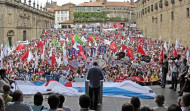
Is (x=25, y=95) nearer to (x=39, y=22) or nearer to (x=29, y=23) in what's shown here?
(x=29, y=23)

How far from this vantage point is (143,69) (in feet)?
57.1

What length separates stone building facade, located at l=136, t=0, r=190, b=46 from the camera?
108ft

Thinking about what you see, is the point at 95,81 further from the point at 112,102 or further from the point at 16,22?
the point at 16,22

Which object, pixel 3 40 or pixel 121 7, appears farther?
pixel 121 7

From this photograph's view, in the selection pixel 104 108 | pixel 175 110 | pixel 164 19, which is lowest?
pixel 104 108

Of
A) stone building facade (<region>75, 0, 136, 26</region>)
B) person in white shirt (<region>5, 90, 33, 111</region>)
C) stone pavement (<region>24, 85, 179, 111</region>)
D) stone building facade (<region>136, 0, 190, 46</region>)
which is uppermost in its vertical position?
stone building facade (<region>75, 0, 136, 26</region>)

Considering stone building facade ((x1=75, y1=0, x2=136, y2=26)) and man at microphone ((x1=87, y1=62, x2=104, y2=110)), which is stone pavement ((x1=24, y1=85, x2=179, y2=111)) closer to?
man at microphone ((x1=87, y1=62, x2=104, y2=110))

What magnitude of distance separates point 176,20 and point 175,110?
3385cm

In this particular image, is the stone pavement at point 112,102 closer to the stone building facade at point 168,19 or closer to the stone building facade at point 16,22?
the stone building facade at point 168,19

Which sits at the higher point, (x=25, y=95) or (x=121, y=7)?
(x=121, y=7)

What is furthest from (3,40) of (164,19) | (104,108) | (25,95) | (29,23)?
(104,108)

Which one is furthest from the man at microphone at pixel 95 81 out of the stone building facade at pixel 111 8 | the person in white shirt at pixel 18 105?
the stone building facade at pixel 111 8

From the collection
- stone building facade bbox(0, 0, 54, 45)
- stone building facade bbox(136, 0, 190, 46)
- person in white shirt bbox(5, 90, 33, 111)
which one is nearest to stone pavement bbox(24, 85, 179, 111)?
person in white shirt bbox(5, 90, 33, 111)

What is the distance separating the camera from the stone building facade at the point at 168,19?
108ft
